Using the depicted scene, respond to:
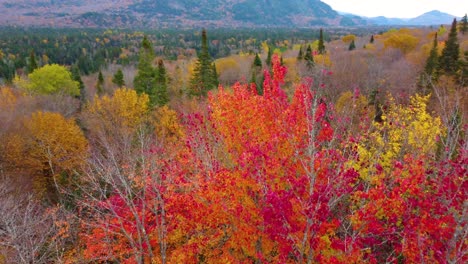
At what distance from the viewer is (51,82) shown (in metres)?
52.8

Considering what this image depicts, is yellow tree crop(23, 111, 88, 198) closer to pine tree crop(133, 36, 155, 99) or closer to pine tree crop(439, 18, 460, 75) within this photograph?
pine tree crop(133, 36, 155, 99)

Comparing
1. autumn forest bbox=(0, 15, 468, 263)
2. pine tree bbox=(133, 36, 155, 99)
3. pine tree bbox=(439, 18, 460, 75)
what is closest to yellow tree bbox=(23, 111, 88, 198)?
autumn forest bbox=(0, 15, 468, 263)

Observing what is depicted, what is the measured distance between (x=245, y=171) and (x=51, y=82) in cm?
5106

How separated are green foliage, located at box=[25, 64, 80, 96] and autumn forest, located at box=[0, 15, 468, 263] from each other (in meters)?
0.20

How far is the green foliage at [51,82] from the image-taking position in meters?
51.7

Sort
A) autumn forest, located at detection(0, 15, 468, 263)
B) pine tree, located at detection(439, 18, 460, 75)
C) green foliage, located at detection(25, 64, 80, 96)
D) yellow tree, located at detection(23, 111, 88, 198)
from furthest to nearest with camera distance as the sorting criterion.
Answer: green foliage, located at detection(25, 64, 80, 96)
pine tree, located at detection(439, 18, 460, 75)
yellow tree, located at detection(23, 111, 88, 198)
autumn forest, located at detection(0, 15, 468, 263)

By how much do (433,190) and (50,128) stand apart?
102 ft

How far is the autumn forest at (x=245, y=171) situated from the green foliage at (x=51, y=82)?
0.20 meters

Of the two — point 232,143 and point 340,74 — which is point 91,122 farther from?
point 340,74

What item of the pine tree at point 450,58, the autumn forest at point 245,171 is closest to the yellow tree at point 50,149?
the autumn forest at point 245,171

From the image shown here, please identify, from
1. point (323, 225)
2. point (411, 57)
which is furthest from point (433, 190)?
point (411, 57)

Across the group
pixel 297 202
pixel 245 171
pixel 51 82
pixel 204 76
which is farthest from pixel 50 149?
pixel 51 82

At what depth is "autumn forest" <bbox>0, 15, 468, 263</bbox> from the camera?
33.8ft

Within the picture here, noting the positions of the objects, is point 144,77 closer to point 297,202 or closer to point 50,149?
point 50,149
